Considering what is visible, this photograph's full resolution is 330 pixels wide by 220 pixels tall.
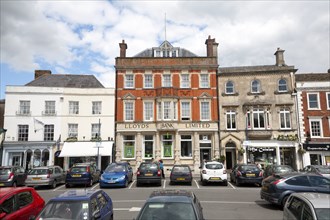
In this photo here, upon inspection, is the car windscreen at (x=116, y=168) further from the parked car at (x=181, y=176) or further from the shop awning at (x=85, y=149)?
the shop awning at (x=85, y=149)

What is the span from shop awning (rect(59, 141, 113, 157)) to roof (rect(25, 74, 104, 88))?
24.1 feet

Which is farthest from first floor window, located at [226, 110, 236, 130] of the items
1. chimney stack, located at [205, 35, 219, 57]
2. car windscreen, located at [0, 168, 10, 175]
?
car windscreen, located at [0, 168, 10, 175]

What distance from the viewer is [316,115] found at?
93.1 ft

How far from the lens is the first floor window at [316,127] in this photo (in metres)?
28.2

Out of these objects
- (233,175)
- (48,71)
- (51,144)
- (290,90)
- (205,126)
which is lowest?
(233,175)

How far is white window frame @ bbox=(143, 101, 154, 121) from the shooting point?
29708 millimetres

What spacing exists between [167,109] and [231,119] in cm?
698

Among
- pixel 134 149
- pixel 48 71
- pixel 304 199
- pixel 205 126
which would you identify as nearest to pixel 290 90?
pixel 205 126

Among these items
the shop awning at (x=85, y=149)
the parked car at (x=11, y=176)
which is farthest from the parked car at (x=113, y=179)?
the shop awning at (x=85, y=149)

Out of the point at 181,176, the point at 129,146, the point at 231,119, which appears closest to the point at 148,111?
the point at 129,146

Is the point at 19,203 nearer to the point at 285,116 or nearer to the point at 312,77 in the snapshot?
the point at 285,116

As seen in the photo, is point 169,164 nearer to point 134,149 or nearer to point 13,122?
point 134,149

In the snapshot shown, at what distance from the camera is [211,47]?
31.2 metres

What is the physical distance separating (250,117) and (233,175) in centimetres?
1049
